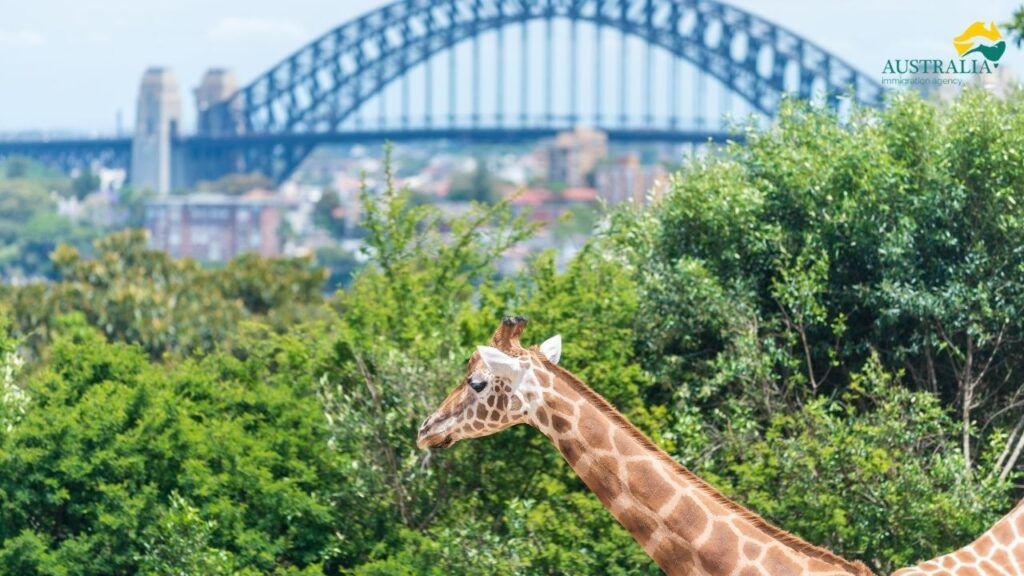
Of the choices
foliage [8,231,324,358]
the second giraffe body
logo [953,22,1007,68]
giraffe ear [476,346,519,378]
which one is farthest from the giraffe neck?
foliage [8,231,324,358]

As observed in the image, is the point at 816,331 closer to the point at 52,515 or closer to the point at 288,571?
the point at 288,571

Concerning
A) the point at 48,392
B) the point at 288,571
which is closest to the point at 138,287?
the point at 48,392

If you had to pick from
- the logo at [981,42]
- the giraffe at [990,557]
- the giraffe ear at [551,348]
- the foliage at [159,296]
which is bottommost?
the foliage at [159,296]

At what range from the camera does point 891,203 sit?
21.3 m

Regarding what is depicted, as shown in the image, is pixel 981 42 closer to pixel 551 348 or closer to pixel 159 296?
pixel 551 348

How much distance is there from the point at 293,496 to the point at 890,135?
7594 mm

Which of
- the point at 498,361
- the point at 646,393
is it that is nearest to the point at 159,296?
the point at 646,393

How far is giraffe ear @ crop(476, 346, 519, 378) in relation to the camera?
→ 1345cm

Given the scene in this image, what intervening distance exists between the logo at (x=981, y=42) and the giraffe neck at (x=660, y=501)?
14134 mm

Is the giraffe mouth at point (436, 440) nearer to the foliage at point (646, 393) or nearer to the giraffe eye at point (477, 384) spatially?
the giraffe eye at point (477, 384)

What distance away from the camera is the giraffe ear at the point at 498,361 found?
13.5 m

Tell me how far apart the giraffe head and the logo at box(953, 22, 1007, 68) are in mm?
14121

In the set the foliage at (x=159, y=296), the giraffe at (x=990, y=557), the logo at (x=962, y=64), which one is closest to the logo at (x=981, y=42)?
the logo at (x=962, y=64)

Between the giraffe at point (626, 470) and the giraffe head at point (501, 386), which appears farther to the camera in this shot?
the giraffe head at point (501, 386)
